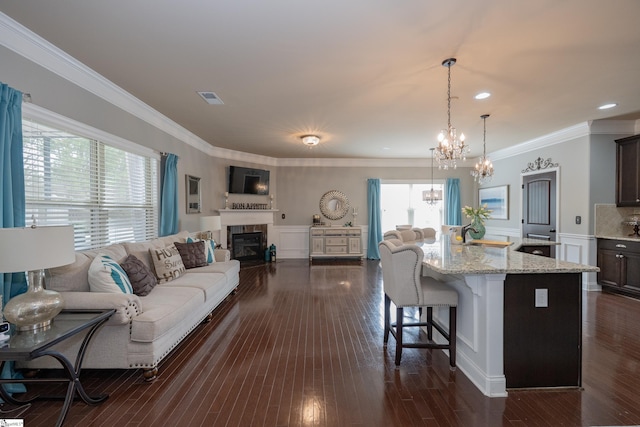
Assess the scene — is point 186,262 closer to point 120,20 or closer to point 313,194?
point 120,20

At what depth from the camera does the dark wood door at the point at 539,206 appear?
576cm

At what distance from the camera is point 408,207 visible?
28.2ft

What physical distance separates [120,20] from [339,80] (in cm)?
200

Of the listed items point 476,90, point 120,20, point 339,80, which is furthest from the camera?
point 476,90

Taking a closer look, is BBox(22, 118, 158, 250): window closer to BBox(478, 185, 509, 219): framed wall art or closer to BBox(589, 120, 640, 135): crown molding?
BBox(589, 120, 640, 135): crown molding

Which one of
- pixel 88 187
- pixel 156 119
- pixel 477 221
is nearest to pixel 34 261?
pixel 88 187

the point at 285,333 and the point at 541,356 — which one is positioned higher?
the point at 541,356

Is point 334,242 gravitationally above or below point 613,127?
below

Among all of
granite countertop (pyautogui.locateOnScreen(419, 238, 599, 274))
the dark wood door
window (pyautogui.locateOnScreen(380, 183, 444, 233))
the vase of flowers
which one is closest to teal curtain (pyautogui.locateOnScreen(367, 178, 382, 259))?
window (pyautogui.locateOnScreen(380, 183, 444, 233))

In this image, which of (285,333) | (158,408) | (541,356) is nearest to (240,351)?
(285,333)

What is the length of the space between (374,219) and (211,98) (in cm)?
545

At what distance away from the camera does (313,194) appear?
830 centimetres

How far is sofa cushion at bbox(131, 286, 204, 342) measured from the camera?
93.6 inches

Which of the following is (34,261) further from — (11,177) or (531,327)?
(531,327)
